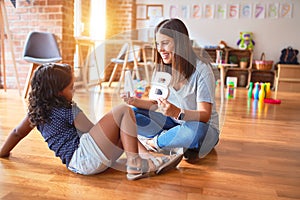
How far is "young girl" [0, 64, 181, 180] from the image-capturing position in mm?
1025

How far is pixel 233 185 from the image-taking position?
106 cm

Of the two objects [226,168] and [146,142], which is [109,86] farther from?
[226,168]

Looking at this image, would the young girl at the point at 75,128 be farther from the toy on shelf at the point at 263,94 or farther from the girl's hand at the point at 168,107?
the toy on shelf at the point at 263,94

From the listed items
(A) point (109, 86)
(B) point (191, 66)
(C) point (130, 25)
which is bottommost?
(A) point (109, 86)

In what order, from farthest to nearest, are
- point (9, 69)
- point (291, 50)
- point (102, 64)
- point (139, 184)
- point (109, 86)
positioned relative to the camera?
point (291, 50) → point (102, 64) → point (109, 86) → point (9, 69) → point (139, 184)

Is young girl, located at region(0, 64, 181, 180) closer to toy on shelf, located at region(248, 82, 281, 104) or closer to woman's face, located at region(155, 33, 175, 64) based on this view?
woman's face, located at region(155, 33, 175, 64)

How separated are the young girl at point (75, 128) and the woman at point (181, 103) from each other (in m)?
0.17

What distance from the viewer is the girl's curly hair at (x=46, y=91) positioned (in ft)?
3.42

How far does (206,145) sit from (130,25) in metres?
4.01

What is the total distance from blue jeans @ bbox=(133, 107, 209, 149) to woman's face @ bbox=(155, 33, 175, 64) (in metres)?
0.27

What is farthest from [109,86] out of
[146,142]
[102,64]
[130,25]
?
[146,142]

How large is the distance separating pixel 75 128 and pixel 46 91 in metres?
0.16

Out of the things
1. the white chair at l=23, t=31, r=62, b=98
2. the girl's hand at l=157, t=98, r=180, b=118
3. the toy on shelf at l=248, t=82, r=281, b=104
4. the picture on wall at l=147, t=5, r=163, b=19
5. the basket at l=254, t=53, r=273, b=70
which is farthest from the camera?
the picture on wall at l=147, t=5, r=163, b=19

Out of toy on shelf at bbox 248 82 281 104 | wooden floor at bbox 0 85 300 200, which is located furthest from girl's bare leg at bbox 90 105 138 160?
toy on shelf at bbox 248 82 281 104
